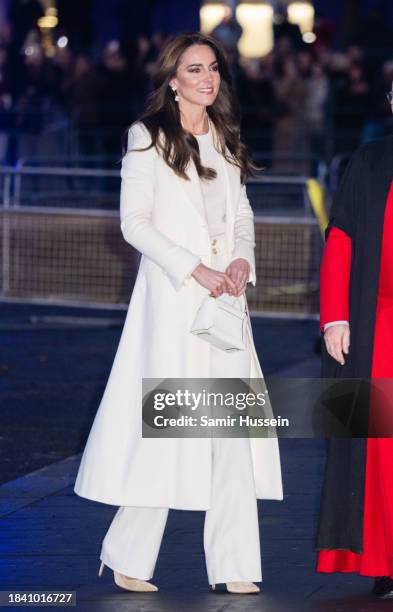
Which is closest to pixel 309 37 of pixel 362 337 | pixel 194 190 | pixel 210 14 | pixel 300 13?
pixel 300 13

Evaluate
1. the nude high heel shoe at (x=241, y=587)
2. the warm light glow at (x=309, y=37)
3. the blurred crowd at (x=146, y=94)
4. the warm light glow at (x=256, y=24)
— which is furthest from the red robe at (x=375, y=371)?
the warm light glow at (x=256, y=24)

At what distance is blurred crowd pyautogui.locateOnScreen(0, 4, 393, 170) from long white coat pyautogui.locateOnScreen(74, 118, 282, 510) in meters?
16.6

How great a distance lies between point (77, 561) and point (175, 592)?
0.58 metres

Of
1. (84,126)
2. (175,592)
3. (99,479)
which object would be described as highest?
(84,126)

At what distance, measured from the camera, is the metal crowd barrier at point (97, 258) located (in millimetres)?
13484

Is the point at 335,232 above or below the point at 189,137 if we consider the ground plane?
below

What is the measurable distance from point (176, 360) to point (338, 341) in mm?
571

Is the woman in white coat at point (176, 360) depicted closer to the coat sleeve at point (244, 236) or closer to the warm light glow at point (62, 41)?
the coat sleeve at point (244, 236)

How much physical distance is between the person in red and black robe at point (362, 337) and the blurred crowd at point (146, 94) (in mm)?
16596

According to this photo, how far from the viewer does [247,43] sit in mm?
29250

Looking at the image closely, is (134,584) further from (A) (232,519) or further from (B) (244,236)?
(B) (244,236)

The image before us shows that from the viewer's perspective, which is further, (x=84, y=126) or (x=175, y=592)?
(x=84, y=126)

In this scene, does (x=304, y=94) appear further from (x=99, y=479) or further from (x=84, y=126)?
(x=99, y=479)

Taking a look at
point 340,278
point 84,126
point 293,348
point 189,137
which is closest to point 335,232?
point 340,278
